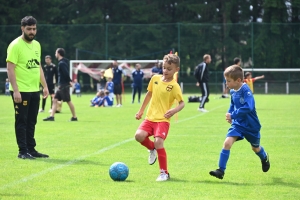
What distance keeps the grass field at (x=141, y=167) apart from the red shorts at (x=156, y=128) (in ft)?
1.81

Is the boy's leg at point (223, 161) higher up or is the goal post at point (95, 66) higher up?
the goal post at point (95, 66)

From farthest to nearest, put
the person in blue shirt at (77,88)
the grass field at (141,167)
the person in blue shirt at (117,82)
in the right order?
the person in blue shirt at (77,88)
the person in blue shirt at (117,82)
the grass field at (141,167)

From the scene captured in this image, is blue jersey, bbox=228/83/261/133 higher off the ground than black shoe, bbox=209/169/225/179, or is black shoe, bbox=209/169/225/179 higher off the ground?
blue jersey, bbox=228/83/261/133

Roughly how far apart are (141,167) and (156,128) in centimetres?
104

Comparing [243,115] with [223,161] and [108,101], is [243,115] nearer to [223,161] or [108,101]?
[223,161]

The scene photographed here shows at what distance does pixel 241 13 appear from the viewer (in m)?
56.2

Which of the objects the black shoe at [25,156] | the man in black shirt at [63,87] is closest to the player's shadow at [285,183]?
the black shoe at [25,156]

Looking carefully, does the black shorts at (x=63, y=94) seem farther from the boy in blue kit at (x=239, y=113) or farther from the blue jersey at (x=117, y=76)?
the boy in blue kit at (x=239, y=113)

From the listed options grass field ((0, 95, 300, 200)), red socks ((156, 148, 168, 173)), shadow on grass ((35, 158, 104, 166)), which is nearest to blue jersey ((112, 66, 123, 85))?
grass field ((0, 95, 300, 200))

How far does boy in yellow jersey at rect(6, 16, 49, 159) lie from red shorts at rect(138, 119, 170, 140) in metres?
2.48

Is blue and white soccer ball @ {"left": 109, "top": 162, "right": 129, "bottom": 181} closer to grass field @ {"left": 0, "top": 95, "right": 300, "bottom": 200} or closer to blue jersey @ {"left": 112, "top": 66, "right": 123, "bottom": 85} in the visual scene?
grass field @ {"left": 0, "top": 95, "right": 300, "bottom": 200}

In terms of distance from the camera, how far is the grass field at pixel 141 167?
24.8 ft

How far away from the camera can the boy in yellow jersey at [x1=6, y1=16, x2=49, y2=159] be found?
1054 centimetres

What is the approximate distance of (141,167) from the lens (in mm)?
9656
